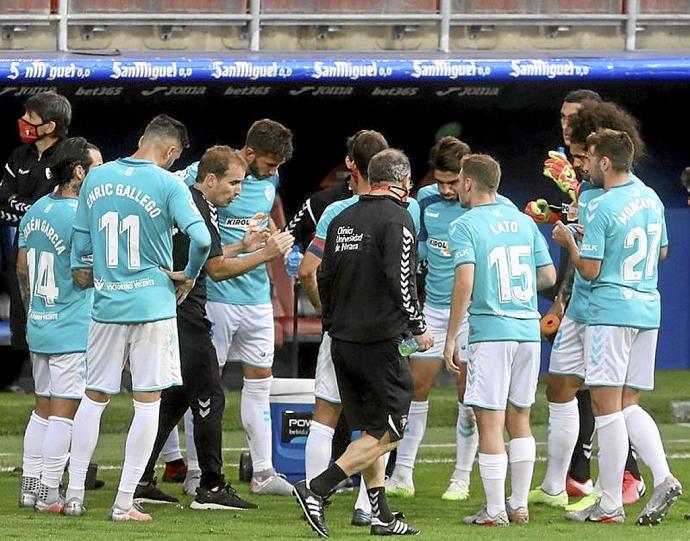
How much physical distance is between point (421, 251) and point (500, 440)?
1.80 m

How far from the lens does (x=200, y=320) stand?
8.32 metres

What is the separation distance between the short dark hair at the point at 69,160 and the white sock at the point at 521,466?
8.44 ft

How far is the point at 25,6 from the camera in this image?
13.2m

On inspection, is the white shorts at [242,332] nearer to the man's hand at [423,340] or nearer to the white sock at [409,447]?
the white sock at [409,447]

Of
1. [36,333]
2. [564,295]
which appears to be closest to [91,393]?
[36,333]

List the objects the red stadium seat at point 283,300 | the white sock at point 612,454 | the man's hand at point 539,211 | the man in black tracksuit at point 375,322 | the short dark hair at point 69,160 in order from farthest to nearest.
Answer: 1. the red stadium seat at point 283,300
2. the man's hand at point 539,211
3. the short dark hair at point 69,160
4. the white sock at point 612,454
5. the man in black tracksuit at point 375,322

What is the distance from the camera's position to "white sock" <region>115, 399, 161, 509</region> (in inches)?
298

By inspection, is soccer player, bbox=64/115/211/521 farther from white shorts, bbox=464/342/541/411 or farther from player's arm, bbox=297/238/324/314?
white shorts, bbox=464/342/541/411

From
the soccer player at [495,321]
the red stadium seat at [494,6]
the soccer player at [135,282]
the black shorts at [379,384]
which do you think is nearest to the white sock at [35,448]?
the soccer player at [135,282]

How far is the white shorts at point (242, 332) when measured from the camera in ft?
29.4

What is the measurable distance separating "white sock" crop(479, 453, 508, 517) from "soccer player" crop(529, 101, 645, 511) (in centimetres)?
64

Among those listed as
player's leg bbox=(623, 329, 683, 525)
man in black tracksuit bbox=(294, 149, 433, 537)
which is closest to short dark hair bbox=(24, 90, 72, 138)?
man in black tracksuit bbox=(294, 149, 433, 537)

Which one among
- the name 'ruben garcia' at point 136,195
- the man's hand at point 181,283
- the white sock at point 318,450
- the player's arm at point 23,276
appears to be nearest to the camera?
the name 'ruben garcia' at point 136,195

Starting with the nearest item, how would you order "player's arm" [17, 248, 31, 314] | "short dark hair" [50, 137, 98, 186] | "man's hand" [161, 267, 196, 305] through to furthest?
"man's hand" [161, 267, 196, 305] → "short dark hair" [50, 137, 98, 186] → "player's arm" [17, 248, 31, 314]
